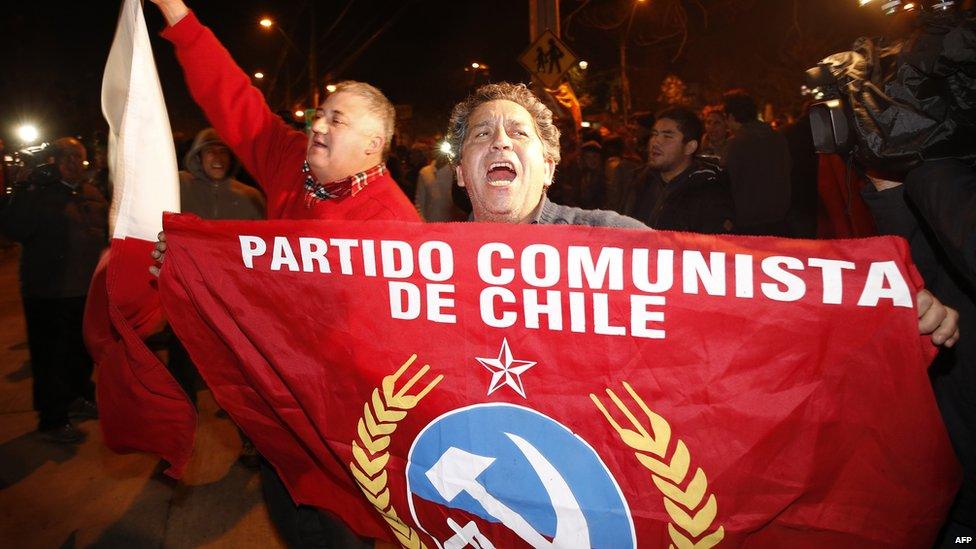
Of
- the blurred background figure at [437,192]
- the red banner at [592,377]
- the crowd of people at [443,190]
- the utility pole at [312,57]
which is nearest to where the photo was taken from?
the red banner at [592,377]

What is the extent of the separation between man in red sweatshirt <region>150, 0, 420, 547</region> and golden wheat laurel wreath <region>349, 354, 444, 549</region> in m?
0.59

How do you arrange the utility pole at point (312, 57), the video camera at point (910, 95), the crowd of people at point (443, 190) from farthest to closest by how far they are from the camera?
the utility pole at point (312, 57)
the crowd of people at point (443, 190)
the video camera at point (910, 95)

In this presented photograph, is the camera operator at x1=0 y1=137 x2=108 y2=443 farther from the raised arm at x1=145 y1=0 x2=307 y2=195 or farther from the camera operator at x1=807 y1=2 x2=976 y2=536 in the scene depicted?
the camera operator at x1=807 y1=2 x2=976 y2=536

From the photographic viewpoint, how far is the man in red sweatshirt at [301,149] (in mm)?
2564

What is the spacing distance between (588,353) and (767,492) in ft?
1.88

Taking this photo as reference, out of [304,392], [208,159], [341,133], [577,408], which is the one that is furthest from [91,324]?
[208,159]

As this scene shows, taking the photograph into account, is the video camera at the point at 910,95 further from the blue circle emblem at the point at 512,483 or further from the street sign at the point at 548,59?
the street sign at the point at 548,59

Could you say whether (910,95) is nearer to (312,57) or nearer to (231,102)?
(231,102)

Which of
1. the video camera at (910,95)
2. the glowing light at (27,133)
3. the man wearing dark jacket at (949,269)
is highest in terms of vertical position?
the glowing light at (27,133)

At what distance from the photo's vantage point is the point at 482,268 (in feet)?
5.92

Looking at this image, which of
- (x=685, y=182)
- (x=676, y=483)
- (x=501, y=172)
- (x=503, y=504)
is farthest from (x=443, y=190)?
(x=676, y=483)

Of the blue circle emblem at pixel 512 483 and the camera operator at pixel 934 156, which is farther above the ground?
the camera operator at pixel 934 156

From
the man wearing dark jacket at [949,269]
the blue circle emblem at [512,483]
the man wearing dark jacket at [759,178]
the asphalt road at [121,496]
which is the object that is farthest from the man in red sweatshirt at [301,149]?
the man wearing dark jacket at [759,178]

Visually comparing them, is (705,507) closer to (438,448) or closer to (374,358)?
(438,448)
